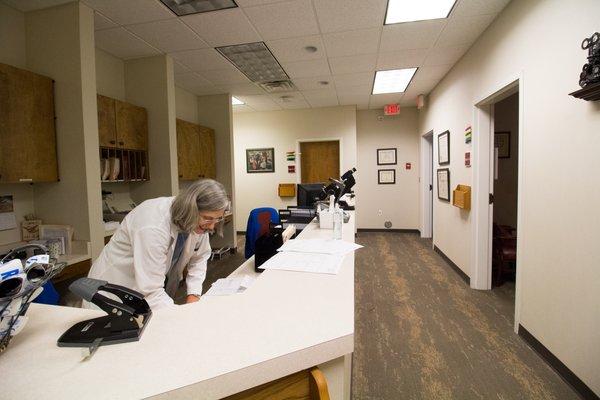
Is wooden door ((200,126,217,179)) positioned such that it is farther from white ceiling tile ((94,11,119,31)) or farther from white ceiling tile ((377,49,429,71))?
white ceiling tile ((377,49,429,71))

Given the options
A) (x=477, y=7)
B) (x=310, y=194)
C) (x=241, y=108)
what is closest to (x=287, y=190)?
→ (x=241, y=108)

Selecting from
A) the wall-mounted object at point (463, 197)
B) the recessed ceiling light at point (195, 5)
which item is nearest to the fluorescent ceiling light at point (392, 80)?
the wall-mounted object at point (463, 197)

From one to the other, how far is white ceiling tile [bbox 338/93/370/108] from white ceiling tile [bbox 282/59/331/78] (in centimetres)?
119

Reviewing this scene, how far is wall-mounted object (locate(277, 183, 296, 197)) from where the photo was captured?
632cm

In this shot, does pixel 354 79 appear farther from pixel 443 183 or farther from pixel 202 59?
pixel 202 59

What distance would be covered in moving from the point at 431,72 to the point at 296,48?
6.77ft

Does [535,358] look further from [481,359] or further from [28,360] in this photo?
[28,360]

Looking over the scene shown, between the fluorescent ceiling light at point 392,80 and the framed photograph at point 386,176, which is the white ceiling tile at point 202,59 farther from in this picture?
the framed photograph at point 386,176

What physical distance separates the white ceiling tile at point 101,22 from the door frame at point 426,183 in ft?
16.8

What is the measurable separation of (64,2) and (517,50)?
3.72m

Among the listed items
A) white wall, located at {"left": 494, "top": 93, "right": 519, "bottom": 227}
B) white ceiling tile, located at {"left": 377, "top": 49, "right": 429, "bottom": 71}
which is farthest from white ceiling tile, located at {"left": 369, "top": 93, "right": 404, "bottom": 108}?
white wall, located at {"left": 494, "top": 93, "right": 519, "bottom": 227}

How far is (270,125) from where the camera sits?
642 cm

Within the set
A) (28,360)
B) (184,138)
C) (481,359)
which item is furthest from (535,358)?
A: (184,138)

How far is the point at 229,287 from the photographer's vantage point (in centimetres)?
154
